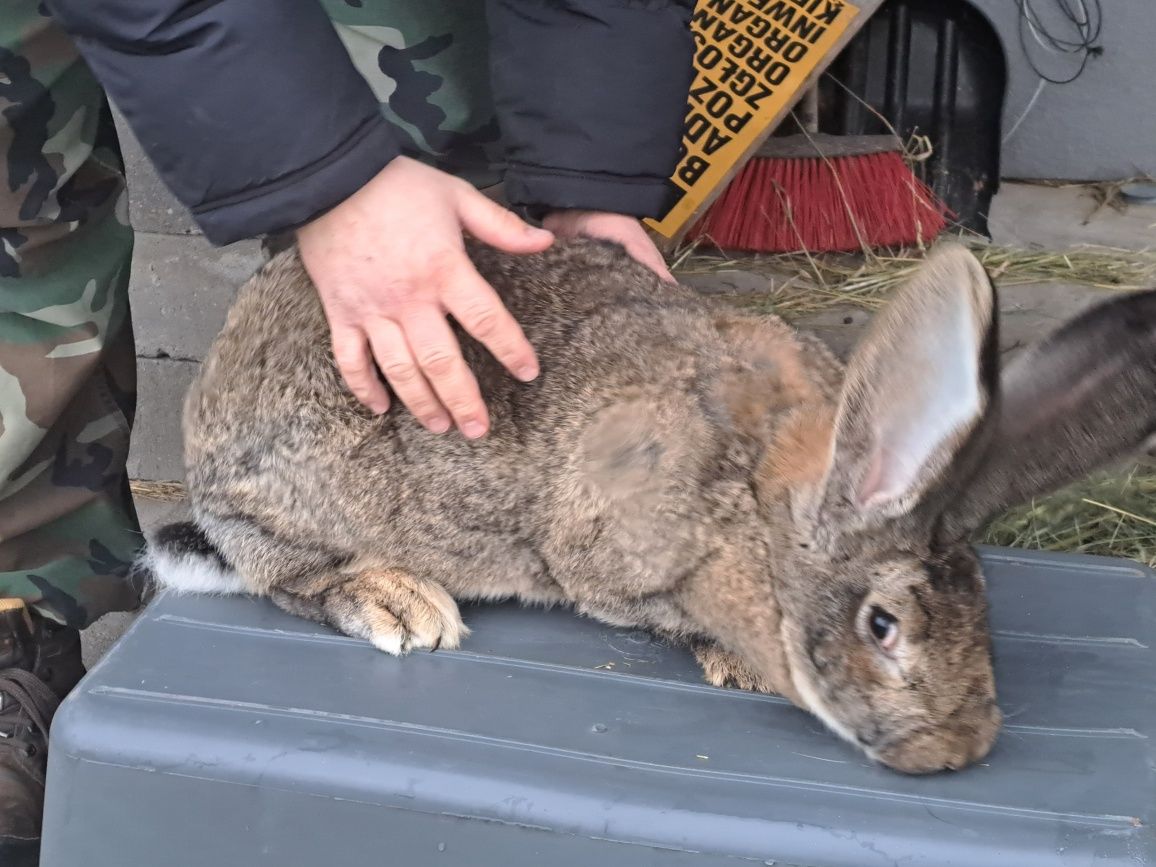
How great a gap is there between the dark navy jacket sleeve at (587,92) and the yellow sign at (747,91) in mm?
1020

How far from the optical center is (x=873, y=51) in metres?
3.83

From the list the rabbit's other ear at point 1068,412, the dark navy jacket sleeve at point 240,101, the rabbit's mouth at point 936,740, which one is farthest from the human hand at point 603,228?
the rabbit's mouth at point 936,740

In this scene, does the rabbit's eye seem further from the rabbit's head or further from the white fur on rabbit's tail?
the white fur on rabbit's tail

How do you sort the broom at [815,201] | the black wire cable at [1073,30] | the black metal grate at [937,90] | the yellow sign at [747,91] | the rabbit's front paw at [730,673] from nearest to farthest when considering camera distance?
the rabbit's front paw at [730,673], the yellow sign at [747,91], the broom at [815,201], the black metal grate at [937,90], the black wire cable at [1073,30]

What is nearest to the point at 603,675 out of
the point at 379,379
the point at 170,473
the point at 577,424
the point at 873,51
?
the point at 577,424

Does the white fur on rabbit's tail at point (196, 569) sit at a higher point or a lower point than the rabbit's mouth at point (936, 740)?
lower

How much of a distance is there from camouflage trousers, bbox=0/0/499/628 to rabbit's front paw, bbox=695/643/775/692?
111 centimetres

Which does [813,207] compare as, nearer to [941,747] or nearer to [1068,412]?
[1068,412]

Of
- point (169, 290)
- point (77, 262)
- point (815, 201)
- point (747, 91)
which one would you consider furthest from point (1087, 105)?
point (77, 262)

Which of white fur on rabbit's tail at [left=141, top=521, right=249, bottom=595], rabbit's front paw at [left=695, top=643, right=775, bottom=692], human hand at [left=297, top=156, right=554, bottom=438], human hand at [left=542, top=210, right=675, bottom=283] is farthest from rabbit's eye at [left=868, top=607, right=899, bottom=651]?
white fur on rabbit's tail at [left=141, top=521, right=249, bottom=595]

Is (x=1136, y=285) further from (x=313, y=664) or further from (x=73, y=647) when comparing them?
(x=73, y=647)

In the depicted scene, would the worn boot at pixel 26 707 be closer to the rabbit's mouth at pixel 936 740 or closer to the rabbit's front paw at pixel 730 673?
the rabbit's front paw at pixel 730 673

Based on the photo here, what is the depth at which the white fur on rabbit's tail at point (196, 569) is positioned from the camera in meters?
1.91

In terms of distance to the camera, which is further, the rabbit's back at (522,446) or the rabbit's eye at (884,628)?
the rabbit's back at (522,446)
